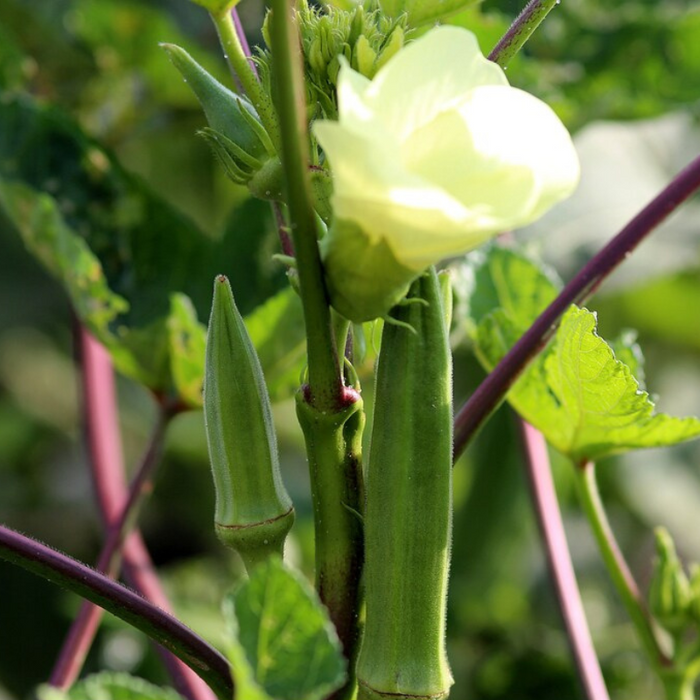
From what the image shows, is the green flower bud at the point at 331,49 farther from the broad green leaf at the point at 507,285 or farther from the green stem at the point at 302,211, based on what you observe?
the broad green leaf at the point at 507,285

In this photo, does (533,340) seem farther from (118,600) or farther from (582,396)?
(118,600)

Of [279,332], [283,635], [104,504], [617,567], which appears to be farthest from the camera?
[104,504]

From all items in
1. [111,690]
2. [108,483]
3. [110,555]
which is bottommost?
[111,690]

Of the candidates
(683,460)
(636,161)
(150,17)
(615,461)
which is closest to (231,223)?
(150,17)

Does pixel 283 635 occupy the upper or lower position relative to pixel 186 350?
lower

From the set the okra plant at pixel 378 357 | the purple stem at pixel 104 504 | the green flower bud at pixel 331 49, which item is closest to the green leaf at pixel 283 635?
the okra plant at pixel 378 357

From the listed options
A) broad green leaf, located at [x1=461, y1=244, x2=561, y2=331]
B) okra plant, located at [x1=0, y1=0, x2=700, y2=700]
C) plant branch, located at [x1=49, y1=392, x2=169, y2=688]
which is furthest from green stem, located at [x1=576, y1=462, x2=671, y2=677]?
plant branch, located at [x1=49, y1=392, x2=169, y2=688]

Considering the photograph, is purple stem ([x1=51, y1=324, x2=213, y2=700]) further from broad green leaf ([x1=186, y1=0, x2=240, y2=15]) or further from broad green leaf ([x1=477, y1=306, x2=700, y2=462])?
broad green leaf ([x1=186, y1=0, x2=240, y2=15])

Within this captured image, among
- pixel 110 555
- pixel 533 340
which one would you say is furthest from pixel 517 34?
pixel 110 555
